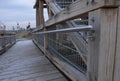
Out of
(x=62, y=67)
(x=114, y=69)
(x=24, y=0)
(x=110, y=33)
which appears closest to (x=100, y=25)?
(x=110, y=33)

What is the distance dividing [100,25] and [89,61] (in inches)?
12.8

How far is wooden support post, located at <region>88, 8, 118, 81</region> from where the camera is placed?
3.82ft

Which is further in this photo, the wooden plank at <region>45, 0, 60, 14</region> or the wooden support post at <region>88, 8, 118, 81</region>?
the wooden plank at <region>45, 0, 60, 14</region>

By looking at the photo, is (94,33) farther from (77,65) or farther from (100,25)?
(77,65)

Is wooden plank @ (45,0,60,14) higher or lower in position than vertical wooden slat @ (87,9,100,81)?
higher

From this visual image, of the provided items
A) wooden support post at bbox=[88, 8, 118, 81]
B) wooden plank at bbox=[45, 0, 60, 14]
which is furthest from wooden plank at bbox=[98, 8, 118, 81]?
wooden plank at bbox=[45, 0, 60, 14]

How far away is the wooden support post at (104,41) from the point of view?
1165 mm

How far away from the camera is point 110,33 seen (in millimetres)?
1173

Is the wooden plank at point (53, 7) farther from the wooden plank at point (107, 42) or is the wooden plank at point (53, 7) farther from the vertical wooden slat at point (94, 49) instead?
the wooden plank at point (107, 42)

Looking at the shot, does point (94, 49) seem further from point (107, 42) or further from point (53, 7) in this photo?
point (53, 7)

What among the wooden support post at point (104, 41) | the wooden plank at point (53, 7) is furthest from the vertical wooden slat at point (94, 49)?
the wooden plank at point (53, 7)

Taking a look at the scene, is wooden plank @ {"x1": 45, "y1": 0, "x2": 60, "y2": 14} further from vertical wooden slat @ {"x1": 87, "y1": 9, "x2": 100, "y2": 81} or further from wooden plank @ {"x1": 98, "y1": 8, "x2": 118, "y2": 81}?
wooden plank @ {"x1": 98, "y1": 8, "x2": 118, "y2": 81}

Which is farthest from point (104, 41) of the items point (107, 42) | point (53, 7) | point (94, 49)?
point (53, 7)

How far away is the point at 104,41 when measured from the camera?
1174mm
